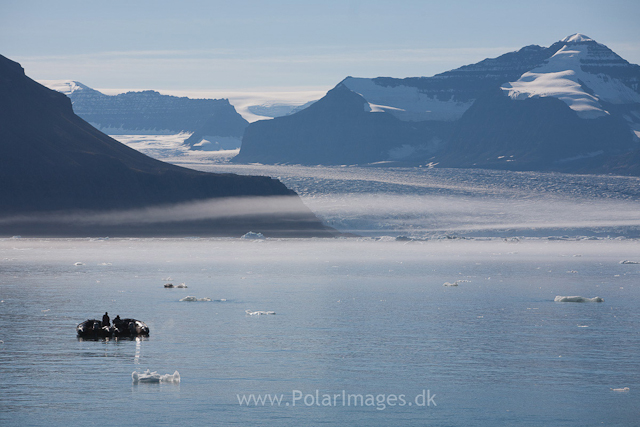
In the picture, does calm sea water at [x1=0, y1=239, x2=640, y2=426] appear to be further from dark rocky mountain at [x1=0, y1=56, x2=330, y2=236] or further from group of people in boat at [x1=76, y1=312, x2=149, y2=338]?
dark rocky mountain at [x1=0, y1=56, x2=330, y2=236]

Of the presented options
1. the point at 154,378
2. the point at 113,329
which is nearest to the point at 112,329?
the point at 113,329

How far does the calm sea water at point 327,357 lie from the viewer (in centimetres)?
1969

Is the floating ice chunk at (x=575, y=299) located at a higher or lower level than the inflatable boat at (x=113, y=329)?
lower

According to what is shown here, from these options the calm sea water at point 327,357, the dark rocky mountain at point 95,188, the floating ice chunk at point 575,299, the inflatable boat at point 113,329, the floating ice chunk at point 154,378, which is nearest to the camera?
the calm sea water at point 327,357

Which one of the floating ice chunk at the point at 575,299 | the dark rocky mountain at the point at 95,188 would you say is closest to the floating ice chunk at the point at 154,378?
the floating ice chunk at the point at 575,299

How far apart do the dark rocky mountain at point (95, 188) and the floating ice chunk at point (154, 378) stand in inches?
5938

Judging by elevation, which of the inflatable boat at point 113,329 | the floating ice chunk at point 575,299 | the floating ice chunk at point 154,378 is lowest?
the floating ice chunk at point 575,299

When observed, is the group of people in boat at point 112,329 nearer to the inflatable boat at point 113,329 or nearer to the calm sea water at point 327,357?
the inflatable boat at point 113,329

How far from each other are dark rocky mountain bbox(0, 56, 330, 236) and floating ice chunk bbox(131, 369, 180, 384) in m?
151

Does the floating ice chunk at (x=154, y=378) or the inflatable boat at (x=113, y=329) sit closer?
the floating ice chunk at (x=154, y=378)

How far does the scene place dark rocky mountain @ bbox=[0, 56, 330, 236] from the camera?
167 m

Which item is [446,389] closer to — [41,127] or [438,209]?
[438,209]

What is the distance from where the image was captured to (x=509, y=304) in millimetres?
44031

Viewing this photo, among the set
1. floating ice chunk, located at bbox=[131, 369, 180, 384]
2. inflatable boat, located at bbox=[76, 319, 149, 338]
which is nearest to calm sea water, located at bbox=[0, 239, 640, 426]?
floating ice chunk, located at bbox=[131, 369, 180, 384]
